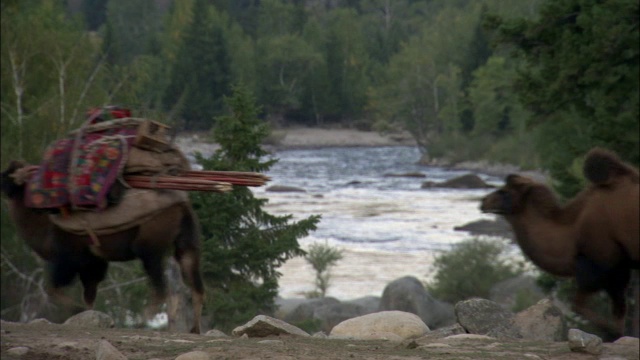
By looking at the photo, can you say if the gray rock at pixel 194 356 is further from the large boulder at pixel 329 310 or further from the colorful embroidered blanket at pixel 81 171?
the large boulder at pixel 329 310

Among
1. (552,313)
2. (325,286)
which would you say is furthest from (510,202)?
(325,286)

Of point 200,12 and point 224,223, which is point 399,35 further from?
point 224,223

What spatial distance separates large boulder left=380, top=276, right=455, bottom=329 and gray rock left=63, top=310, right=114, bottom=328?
49.7ft

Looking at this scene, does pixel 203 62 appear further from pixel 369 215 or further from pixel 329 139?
pixel 369 215

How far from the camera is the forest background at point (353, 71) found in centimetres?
2019

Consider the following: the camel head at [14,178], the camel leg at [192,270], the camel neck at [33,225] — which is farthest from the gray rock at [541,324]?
the camel head at [14,178]

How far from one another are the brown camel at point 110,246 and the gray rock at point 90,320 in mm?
467

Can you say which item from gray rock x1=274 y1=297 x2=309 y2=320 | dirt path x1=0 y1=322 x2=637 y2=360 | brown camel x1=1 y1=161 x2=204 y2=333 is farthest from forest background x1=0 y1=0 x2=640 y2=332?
gray rock x1=274 y1=297 x2=309 y2=320

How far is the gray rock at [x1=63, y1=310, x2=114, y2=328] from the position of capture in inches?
405

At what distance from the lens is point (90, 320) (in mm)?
10375

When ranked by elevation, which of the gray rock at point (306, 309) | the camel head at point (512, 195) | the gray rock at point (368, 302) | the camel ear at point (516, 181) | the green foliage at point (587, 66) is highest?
the green foliage at point (587, 66)

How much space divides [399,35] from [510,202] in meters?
117

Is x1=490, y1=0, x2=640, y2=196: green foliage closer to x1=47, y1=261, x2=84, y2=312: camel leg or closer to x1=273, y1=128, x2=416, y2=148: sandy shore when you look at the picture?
x1=47, y1=261, x2=84, y2=312: camel leg

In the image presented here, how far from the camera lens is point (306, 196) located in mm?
47781
